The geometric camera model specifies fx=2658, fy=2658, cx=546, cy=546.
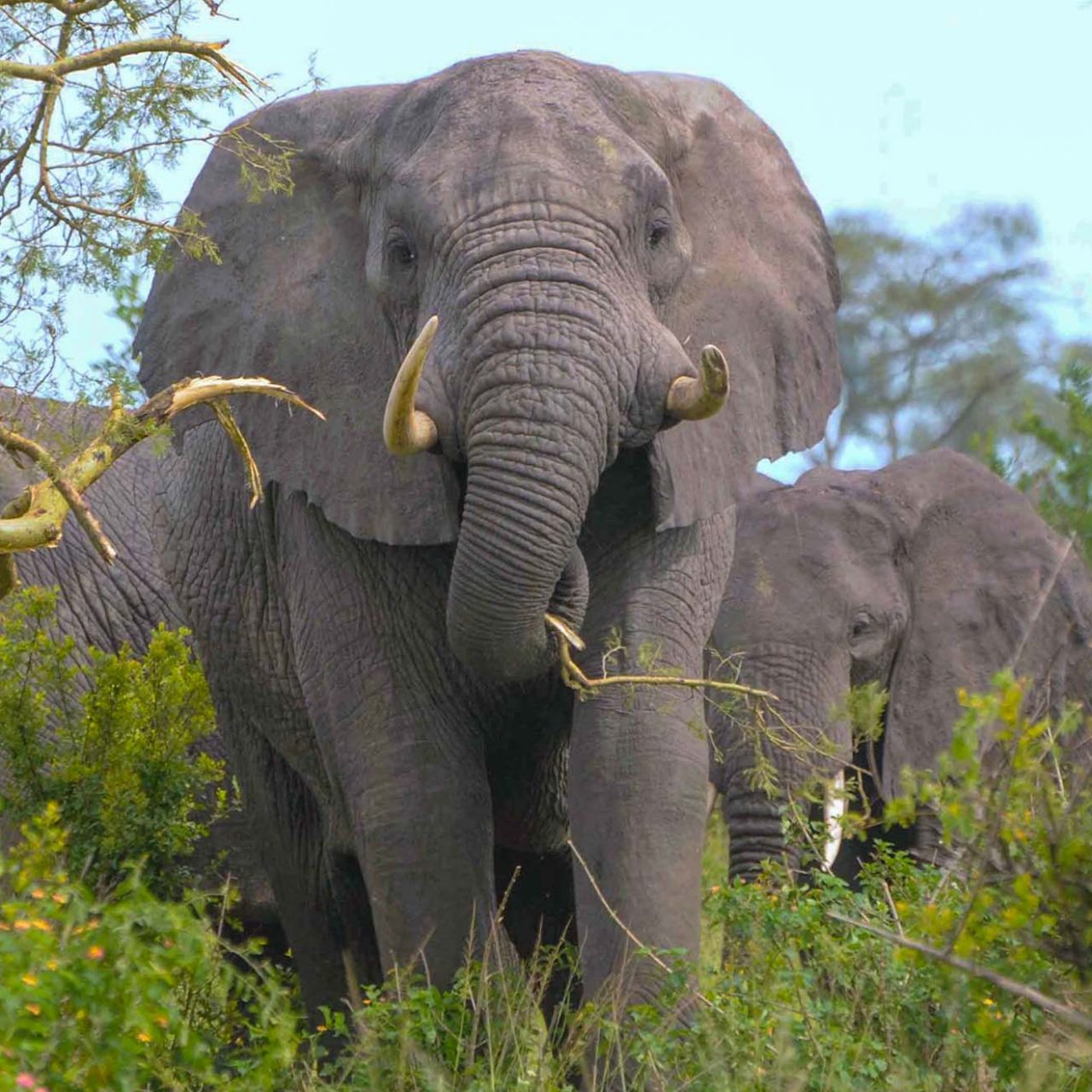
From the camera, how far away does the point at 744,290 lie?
611 cm

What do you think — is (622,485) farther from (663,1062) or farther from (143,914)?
(143,914)

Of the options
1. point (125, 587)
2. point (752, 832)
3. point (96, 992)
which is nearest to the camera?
point (96, 992)

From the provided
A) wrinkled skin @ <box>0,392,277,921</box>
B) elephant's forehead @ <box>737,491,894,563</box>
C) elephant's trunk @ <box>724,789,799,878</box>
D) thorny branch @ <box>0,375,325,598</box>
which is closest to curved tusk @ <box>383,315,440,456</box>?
thorny branch @ <box>0,375,325,598</box>

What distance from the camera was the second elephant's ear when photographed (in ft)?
30.3

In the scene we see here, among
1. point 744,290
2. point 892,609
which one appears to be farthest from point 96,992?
point 892,609

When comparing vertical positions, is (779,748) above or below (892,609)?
below

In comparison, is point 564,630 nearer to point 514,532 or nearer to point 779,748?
point 514,532

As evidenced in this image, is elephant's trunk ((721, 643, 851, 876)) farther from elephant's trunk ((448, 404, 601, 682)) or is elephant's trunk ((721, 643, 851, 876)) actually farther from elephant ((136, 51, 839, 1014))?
elephant's trunk ((448, 404, 601, 682))

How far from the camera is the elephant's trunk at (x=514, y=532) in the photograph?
5211 millimetres

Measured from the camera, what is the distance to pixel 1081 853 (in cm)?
393

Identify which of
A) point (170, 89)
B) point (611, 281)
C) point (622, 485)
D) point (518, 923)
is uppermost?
point (170, 89)

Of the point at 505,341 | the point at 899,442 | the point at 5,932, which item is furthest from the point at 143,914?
the point at 899,442

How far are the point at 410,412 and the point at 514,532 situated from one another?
0.32 meters

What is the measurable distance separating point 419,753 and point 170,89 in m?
1.53
